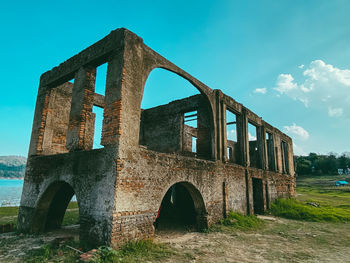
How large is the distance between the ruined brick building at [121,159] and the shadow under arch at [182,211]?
0.04 m

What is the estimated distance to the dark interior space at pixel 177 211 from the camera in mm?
8919

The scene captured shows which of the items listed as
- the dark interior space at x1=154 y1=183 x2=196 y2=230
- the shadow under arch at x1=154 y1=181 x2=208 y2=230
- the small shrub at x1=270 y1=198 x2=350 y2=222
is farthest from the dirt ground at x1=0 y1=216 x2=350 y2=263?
the small shrub at x1=270 y1=198 x2=350 y2=222

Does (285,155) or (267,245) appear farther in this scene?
(285,155)

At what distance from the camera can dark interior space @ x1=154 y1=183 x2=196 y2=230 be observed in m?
8.92

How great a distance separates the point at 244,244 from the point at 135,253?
3261 millimetres

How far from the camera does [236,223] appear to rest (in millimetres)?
8633

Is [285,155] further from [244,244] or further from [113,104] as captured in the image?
[113,104]

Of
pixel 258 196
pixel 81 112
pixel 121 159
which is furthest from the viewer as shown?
pixel 258 196

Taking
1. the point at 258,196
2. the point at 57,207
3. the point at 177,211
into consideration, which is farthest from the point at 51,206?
the point at 258,196

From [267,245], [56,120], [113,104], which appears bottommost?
[267,245]

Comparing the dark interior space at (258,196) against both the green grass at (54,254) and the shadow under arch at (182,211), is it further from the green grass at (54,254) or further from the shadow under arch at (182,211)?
the green grass at (54,254)

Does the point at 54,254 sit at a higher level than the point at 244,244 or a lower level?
higher

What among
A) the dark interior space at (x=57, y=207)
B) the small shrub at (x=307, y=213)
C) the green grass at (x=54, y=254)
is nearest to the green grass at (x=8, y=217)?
the dark interior space at (x=57, y=207)

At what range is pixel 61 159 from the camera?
6730 mm
